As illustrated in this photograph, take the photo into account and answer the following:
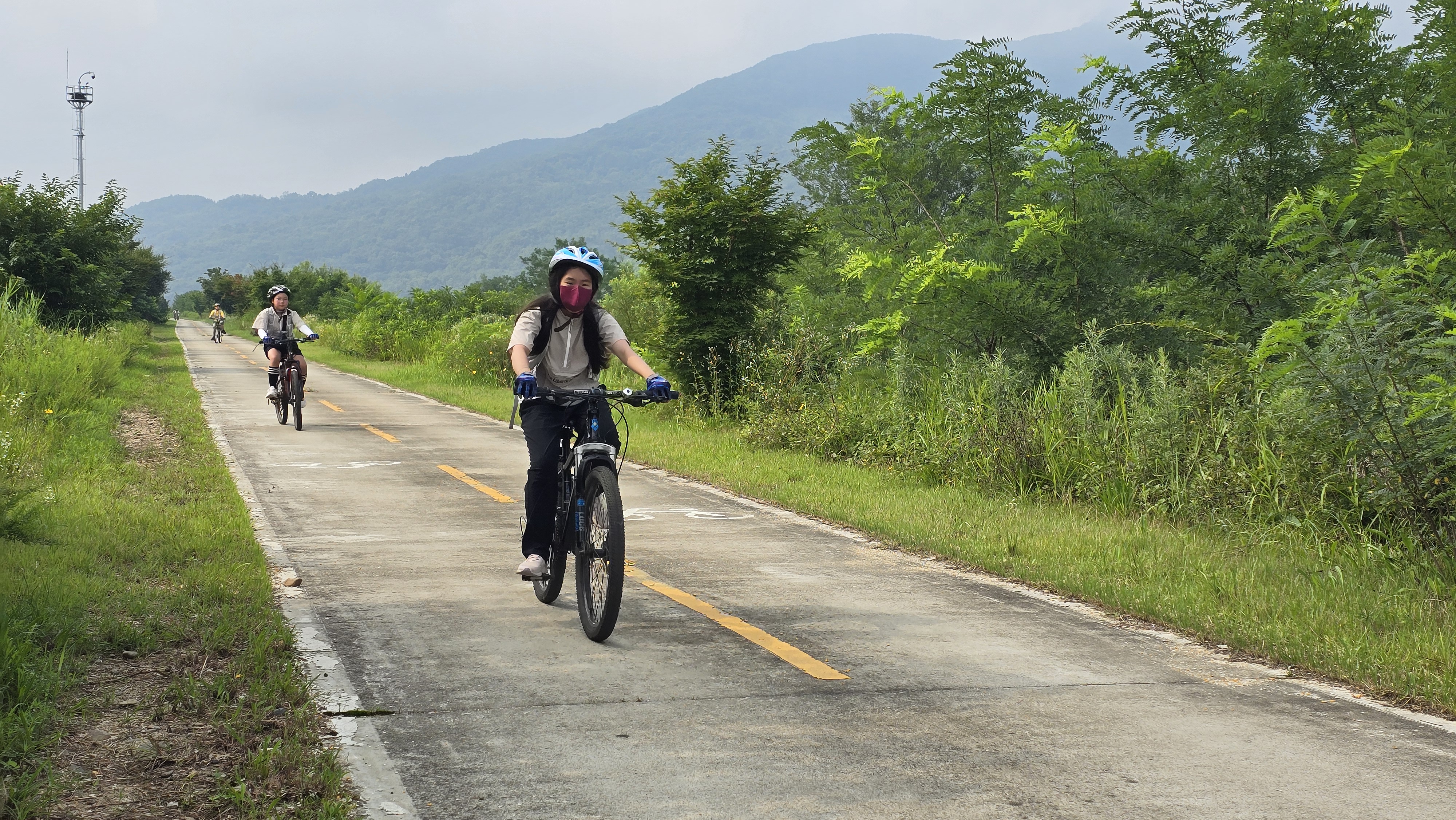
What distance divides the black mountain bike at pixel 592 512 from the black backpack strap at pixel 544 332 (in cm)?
30

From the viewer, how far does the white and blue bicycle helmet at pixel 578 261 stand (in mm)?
6949

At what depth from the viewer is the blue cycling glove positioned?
258 inches

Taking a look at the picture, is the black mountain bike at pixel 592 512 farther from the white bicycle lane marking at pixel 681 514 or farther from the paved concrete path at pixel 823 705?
the white bicycle lane marking at pixel 681 514

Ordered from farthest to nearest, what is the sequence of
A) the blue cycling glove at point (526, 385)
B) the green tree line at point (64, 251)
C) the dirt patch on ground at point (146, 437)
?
the green tree line at point (64, 251)
the dirt patch on ground at point (146, 437)
the blue cycling glove at point (526, 385)

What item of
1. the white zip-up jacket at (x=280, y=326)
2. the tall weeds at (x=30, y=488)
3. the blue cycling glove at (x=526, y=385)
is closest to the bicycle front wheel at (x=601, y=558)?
the blue cycling glove at (x=526, y=385)

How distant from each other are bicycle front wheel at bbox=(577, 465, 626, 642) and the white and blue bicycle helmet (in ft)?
3.75

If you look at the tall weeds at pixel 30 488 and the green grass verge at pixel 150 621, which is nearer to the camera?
the green grass verge at pixel 150 621

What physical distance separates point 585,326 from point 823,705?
2860mm

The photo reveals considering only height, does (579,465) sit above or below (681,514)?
above

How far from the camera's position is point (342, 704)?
5422 millimetres

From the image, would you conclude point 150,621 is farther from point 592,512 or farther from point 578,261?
point 578,261

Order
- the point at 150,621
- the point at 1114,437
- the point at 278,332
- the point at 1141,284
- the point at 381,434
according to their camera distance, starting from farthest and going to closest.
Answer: the point at 278,332, the point at 381,434, the point at 1141,284, the point at 1114,437, the point at 150,621

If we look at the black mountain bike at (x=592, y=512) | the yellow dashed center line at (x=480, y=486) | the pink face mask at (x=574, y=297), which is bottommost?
the yellow dashed center line at (x=480, y=486)

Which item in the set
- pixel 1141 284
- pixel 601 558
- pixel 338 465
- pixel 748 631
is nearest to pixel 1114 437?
pixel 1141 284
